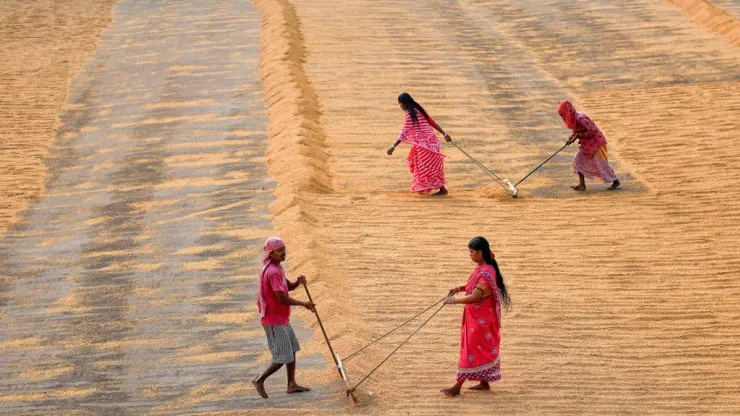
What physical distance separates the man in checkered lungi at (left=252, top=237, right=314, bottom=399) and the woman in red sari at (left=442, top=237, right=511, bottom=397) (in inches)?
48.1

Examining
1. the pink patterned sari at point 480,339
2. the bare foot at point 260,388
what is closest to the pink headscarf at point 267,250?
the bare foot at point 260,388

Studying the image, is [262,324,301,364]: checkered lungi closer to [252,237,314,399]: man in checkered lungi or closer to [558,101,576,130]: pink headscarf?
[252,237,314,399]: man in checkered lungi

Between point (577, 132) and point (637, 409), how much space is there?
6.20 meters

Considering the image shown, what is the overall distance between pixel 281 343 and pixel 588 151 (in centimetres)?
696

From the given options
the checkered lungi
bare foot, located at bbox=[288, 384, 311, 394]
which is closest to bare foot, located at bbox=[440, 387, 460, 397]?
bare foot, located at bbox=[288, 384, 311, 394]

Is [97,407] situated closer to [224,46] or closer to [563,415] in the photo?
[563,415]

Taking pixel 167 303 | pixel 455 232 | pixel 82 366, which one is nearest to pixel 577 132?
pixel 455 232

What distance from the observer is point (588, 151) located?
14039mm

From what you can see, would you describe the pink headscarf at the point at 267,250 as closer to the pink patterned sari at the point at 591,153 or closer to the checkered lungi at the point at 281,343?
the checkered lungi at the point at 281,343

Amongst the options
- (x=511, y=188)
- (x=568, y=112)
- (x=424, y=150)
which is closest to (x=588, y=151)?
(x=568, y=112)

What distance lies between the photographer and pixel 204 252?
12086 millimetres

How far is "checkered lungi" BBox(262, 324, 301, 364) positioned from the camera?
8.28 metres

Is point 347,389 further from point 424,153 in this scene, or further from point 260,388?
point 424,153

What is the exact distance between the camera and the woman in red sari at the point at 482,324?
8219 millimetres
